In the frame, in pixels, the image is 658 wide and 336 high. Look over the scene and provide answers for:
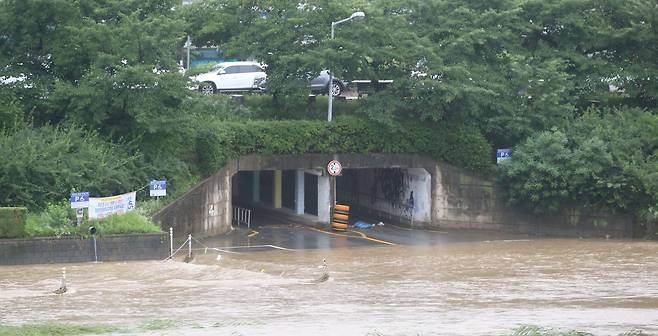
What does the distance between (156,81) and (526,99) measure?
16.2 metres

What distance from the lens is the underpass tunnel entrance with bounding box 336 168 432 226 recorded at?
46719 millimetres

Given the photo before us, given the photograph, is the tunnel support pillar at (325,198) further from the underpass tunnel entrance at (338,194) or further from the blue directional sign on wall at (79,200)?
the blue directional sign on wall at (79,200)

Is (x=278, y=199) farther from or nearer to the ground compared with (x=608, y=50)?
nearer to the ground

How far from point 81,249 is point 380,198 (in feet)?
63.0

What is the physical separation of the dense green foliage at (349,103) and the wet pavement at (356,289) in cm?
366

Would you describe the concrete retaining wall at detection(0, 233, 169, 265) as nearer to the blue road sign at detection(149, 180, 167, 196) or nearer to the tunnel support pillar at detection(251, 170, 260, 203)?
the blue road sign at detection(149, 180, 167, 196)

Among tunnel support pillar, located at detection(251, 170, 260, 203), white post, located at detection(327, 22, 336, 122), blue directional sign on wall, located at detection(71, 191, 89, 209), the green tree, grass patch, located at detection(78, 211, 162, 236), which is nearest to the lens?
blue directional sign on wall, located at detection(71, 191, 89, 209)

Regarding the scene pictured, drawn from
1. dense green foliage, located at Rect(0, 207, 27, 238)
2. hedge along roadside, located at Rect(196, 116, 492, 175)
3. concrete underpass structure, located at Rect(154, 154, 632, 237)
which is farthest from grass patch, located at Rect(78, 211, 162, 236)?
hedge along roadside, located at Rect(196, 116, 492, 175)

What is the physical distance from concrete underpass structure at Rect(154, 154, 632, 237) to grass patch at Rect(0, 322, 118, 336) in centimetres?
1664

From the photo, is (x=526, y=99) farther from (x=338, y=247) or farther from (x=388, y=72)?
(x=338, y=247)

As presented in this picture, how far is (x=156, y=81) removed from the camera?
3903 centimetres

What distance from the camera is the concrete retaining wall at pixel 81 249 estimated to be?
32.6m

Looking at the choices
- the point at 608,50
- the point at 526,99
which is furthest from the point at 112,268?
the point at 608,50

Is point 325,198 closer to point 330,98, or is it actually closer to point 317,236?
point 317,236
